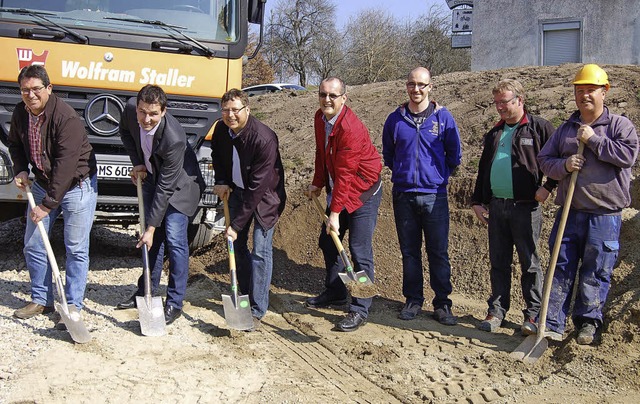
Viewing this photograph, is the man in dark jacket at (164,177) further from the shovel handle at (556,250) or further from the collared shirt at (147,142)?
the shovel handle at (556,250)

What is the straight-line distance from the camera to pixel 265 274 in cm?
570

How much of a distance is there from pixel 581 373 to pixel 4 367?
12.4 feet

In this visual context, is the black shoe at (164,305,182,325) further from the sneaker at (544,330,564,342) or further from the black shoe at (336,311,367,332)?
A: the sneaker at (544,330,564,342)

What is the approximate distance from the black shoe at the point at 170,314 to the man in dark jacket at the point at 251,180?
2.00ft

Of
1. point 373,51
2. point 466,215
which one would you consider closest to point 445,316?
point 466,215

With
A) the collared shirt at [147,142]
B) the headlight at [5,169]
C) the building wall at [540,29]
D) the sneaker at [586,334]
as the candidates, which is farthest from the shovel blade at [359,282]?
the building wall at [540,29]

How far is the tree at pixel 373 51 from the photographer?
1273 inches

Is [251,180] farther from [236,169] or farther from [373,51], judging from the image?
[373,51]

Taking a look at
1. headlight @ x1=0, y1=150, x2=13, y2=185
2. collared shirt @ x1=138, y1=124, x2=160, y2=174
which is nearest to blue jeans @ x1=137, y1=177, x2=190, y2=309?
collared shirt @ x1=138, y1=124, x2=160, y2=174

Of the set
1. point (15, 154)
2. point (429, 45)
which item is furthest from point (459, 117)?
point (429, 45)

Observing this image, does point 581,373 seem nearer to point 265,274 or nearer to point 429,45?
point 265,274

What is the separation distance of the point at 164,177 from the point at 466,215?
373cm

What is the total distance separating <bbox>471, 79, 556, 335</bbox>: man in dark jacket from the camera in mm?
5352

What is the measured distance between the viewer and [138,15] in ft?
22.2
